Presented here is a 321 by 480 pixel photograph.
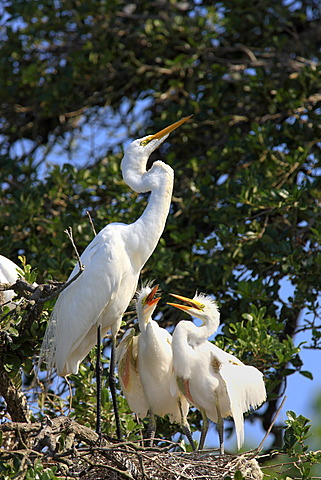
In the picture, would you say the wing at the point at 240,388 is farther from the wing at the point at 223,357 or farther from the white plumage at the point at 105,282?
the white plumage at the point at 105,282

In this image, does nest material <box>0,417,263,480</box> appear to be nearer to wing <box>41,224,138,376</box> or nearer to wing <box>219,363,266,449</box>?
wing <box>219,363,266,449</box>

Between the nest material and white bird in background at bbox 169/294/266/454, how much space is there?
0.24 metres

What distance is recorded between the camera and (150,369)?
4.19 meters

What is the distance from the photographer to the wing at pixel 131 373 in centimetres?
429

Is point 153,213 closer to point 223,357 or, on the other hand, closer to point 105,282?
point 105,282

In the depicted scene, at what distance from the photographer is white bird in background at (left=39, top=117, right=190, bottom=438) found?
381 cm

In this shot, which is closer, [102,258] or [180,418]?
[102,258]

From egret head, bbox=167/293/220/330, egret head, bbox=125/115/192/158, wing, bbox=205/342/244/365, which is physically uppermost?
egret head, bbox=125/115/192/158

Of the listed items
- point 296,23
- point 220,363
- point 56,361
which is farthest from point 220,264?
point 296,23

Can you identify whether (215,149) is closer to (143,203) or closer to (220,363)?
(143,203)

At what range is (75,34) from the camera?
6.26 meters

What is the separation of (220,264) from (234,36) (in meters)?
2.36

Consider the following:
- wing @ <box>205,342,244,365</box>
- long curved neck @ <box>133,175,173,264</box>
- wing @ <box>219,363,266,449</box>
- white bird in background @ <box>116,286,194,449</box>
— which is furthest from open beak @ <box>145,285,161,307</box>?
wing @ <box>219,363,266,449</box>

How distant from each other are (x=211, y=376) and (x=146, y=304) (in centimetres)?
53
